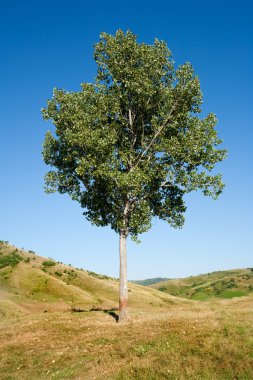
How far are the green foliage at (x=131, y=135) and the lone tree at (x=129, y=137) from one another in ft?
0.31

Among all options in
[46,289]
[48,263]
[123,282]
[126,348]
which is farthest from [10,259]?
[126,348]

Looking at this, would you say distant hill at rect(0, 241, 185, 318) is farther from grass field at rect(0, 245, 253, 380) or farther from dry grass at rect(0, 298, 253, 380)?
dry grass at rect(0, 298, 253, 380)

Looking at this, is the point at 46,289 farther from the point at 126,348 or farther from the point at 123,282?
the point at 126,348

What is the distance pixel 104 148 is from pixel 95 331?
15.5m

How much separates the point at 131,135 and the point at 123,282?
48.5 ft

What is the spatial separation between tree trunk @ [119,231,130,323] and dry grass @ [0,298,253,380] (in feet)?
9.43

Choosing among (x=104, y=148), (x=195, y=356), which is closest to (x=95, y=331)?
(x=195, y=356)

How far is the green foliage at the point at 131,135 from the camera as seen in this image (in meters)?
34.0

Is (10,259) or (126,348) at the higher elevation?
(10,259)

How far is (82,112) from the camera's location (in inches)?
1348

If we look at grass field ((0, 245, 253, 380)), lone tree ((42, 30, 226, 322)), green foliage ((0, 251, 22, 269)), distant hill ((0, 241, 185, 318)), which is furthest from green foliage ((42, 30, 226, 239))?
green foliage ((0, 251, 22, 269))

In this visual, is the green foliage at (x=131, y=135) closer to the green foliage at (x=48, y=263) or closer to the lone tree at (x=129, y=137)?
the lone tree at (x=129, y=137)

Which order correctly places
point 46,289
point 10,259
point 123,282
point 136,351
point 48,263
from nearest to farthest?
point 136,351 → point 123,282 → point 46,289 → point 10,259 → point 48,263

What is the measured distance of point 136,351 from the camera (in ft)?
68.5
